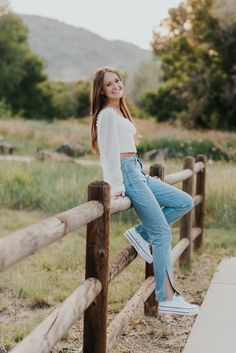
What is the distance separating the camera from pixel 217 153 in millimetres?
20312

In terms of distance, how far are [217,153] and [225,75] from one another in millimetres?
8306

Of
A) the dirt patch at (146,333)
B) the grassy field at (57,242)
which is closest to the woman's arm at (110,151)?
the dirt patch at (146,333)

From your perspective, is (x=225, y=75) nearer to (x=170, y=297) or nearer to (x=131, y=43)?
(x=170, y=297)

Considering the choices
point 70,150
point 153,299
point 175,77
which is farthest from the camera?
point 175,77

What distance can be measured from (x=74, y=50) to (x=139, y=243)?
15874 cm

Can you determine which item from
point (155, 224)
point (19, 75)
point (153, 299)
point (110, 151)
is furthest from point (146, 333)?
point (19, 75)

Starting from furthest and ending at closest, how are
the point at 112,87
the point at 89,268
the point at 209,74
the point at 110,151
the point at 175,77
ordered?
the point at 175,77 < the point at 209,74 < the point at 112,87 < the point at 110,151 < the point at 89,268

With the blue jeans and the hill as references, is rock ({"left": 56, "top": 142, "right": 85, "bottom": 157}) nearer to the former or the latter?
the blue jeans

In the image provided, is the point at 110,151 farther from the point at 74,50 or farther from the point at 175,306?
the point at 74,50

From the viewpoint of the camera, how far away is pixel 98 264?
10.1 feet

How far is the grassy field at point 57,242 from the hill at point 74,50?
139 m

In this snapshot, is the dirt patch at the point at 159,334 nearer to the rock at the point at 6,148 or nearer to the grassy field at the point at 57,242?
the grassy field at the point at 57,242

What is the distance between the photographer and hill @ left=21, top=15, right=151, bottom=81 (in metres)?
152

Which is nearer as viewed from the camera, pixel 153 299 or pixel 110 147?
pixel 110 147
